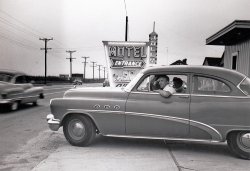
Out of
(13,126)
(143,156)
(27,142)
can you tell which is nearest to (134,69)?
(13,126)

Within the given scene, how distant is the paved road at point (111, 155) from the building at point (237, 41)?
29.0 feet

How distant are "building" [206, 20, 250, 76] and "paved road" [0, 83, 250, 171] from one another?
29.0 feet

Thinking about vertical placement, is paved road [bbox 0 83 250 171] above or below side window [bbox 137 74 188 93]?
below

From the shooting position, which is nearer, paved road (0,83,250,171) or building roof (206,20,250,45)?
paved road (0,83,250,171)

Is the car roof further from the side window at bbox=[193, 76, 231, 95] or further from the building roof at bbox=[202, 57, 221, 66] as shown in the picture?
the building roof at bbox=[202, 57, 221, 66]

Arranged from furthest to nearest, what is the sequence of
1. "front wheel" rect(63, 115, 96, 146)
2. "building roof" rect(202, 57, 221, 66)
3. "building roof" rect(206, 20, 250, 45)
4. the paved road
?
1. "building roof" rect(202, 57, 221, 66)
2. "building roof" rect(206, 20, 250, 45)
3. "front wheel" rect(63, 115, 96, 146)
4. the paved road

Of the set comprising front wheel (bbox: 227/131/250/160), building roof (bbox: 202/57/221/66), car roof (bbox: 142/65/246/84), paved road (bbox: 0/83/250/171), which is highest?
building roof (bbox: 202/57/221/66)

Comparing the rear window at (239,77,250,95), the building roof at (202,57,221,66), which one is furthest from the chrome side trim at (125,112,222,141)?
the building roof at (202,57,221,66)

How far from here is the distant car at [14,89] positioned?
1403cm

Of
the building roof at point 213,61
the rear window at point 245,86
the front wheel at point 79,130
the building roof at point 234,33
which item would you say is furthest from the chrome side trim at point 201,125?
the building roof at point 213,61

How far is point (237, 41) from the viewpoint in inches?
754

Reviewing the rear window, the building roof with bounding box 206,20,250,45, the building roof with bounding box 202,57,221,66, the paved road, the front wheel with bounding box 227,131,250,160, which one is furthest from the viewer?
the building roof with bounding box 202,57,221,66

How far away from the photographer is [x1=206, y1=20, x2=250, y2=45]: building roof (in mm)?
15008

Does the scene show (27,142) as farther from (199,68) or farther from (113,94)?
(199,68)
